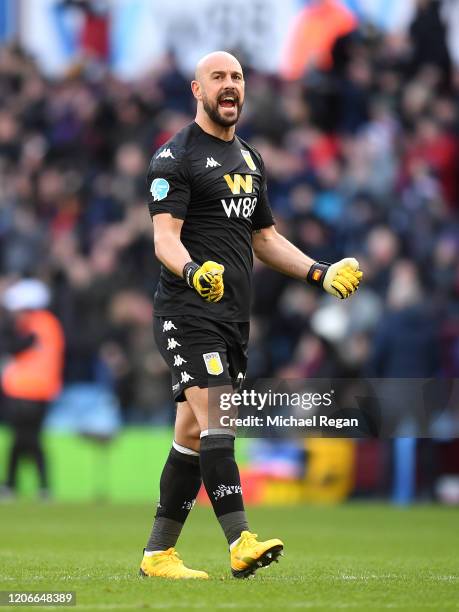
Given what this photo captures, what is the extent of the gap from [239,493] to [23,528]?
5.03 metres

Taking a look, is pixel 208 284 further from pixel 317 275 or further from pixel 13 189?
pixel 13 189

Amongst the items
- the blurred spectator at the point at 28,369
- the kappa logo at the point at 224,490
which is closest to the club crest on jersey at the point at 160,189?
the kappa logo at the point at 224,490

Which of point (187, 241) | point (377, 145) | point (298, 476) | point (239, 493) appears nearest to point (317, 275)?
point (187, 241)

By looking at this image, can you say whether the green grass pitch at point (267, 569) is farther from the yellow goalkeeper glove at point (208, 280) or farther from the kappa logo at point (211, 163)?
the kappa logo at point (211, 163)

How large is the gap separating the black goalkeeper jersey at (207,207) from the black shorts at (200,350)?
48 mm

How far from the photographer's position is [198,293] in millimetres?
6922

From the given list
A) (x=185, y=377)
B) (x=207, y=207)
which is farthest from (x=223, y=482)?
(x=207, y=207)

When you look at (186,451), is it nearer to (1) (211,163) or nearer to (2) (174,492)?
(2) (174,492)

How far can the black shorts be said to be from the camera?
7.00 metres

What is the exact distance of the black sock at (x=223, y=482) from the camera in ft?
22.7

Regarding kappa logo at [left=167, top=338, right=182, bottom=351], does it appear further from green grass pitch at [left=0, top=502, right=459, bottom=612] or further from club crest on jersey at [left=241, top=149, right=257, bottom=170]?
green grass pitch at [left=0, top=502, right=459, bottom=612]

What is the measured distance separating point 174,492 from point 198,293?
104cm

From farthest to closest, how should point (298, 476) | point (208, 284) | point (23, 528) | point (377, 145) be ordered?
point (377, 145) < point (298, 476) < point (23, 528) < point (208, 284)

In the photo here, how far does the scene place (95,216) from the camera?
1911 centimetres
